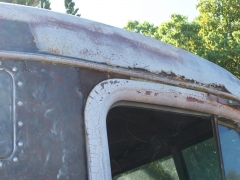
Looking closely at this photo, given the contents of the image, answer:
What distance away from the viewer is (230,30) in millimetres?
18984

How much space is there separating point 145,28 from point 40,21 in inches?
812

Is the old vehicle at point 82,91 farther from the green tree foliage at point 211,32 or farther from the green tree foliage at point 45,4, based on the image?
the green tree foliage at point 211,32

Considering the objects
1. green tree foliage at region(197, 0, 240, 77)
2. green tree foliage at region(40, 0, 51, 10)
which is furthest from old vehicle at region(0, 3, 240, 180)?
green tree foliage at region(197, 0, 240, 77)

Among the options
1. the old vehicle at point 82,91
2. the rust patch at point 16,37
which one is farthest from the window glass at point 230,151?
the rust patch at point 16,37

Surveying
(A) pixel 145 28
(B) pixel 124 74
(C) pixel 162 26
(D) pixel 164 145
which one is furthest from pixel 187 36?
(B) pixel 124 74

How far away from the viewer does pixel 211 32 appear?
61.1ft

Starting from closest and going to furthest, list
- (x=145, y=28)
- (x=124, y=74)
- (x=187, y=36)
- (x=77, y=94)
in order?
(x=77, y=94), (x=124, y=74), (x=187, y=36), (x=145, y=28)

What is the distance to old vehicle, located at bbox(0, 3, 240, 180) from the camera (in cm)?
152

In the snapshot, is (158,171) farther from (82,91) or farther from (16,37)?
(16,37)

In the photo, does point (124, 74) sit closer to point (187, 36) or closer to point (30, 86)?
point (30, 86)

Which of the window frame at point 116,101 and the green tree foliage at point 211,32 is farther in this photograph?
the green tree foliage at point 211,32

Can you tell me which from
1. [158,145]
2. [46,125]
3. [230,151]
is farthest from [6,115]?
[158,145]

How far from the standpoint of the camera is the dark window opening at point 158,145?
2.67 m

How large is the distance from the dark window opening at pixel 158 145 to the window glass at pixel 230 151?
176 mm
